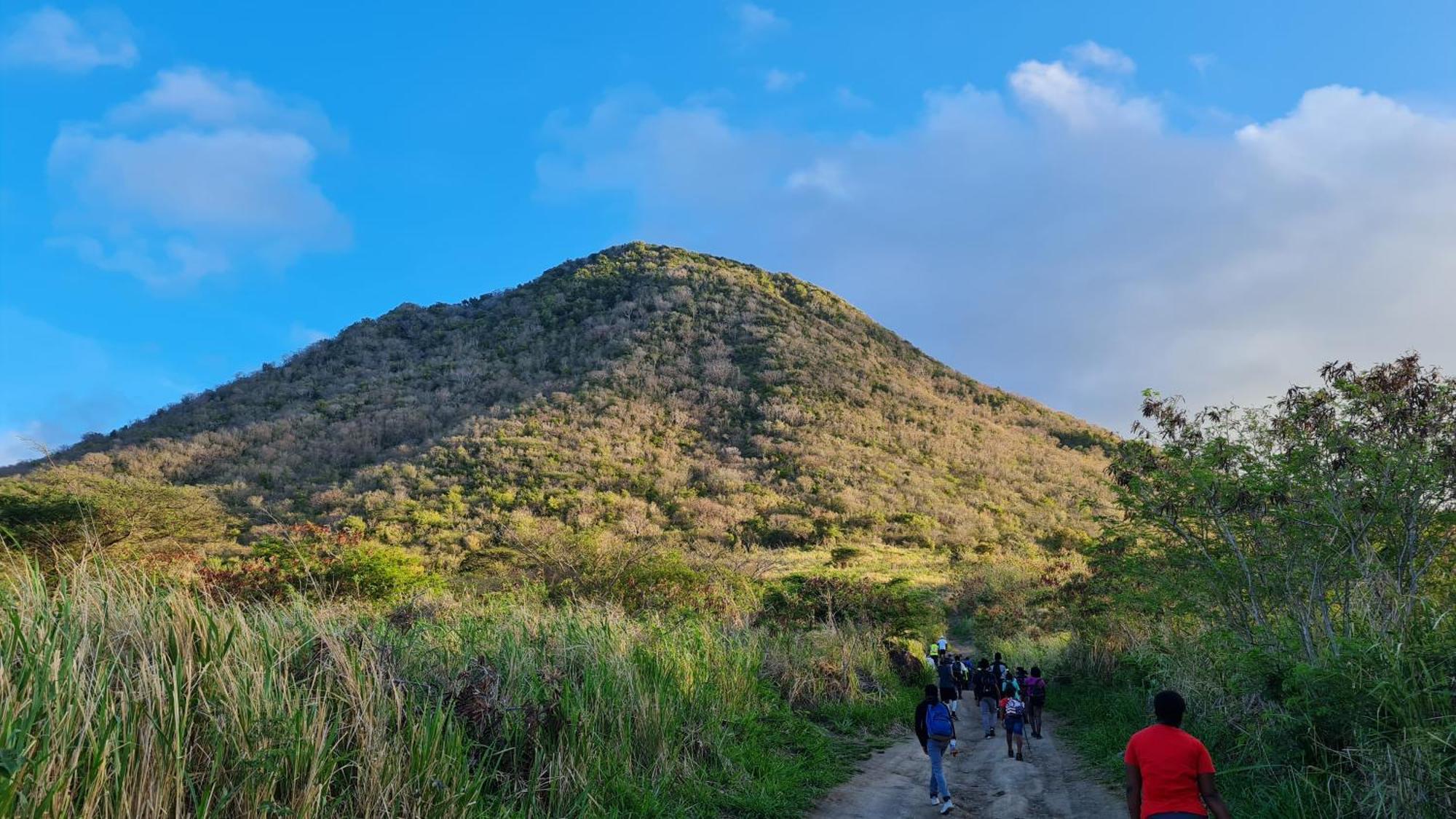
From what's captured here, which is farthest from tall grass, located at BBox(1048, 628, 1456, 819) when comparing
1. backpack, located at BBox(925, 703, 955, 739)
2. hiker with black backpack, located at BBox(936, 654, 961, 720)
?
hiker with black backpack, located at BBox(936, 654, 961, 720)

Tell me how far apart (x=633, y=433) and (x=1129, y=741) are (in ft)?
155

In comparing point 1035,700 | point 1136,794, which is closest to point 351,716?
point 1136,794

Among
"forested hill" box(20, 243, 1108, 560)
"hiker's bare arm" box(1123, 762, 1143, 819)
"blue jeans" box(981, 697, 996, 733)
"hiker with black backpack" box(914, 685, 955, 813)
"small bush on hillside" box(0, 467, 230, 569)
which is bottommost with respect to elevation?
"blue jeans" box(981, 697, 996, 733)

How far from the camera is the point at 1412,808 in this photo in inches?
182

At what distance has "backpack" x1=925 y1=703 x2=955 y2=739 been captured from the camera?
27.9ft

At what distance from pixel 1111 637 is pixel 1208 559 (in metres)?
8.16

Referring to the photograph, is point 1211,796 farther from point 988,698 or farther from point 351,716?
point 988,698

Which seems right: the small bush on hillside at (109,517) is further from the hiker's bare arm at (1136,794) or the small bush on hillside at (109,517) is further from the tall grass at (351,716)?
the hiker's bare arm at (1136,794)

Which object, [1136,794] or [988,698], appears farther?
[988,698]

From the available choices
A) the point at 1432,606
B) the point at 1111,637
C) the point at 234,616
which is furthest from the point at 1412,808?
the point at 1111,637

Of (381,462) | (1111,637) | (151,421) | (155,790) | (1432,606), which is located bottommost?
(1111,637)

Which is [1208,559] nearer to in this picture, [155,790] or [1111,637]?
[1111,637]

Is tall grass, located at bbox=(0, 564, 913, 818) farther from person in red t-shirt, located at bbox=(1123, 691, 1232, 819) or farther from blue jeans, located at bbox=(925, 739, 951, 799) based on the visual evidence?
person in red t-shirt, located at bbox=(1123, 691, 1232, 819)

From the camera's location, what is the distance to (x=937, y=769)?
8305mm
